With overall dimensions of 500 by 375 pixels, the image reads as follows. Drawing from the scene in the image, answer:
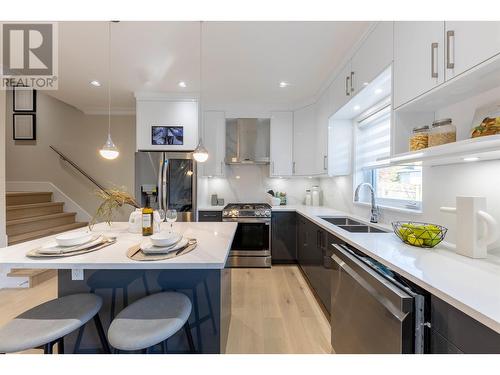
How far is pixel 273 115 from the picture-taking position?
3.63 m

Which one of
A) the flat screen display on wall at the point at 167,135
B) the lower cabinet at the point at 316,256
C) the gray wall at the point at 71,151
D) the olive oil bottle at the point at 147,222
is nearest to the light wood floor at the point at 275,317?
the lower cabinet at the point at 316,256

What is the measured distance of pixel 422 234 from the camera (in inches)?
51.8

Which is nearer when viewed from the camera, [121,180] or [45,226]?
[45,226]

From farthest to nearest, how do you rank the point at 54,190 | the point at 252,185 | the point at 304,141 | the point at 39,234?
the point at 54,190
the point at 252,185
the point at 304,141
the point at 39,234

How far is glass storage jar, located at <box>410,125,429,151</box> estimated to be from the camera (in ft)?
4.30

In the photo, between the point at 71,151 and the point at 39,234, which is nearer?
the point at 39,234

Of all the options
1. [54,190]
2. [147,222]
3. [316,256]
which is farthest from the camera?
[54,190]

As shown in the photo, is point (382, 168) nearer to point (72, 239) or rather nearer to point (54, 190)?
point (72, 239)

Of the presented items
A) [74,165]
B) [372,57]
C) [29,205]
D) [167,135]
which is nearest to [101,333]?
[167,135]

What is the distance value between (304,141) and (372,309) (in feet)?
9.15
